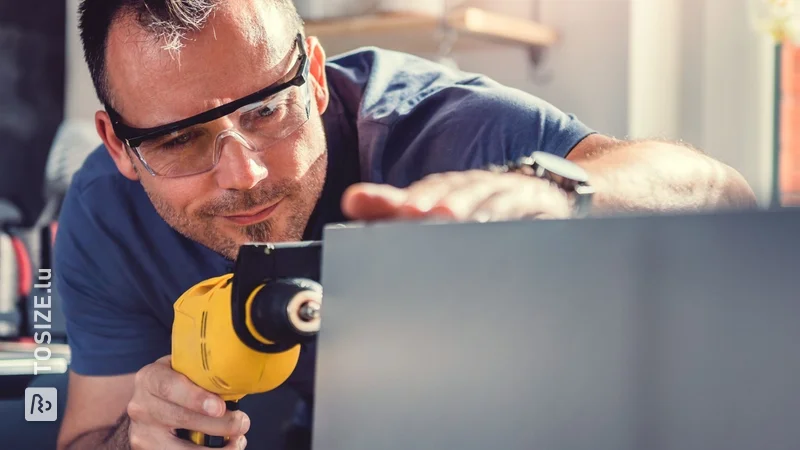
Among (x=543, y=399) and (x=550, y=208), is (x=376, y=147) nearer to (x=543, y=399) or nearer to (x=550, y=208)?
(x=550, y=208)

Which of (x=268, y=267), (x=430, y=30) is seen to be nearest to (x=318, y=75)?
(x=268, y=267)

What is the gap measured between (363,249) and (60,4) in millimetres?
3112

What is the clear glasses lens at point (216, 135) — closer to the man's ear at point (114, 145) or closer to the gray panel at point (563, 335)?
the man's ear at point (114, 145)

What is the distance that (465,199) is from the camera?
540mm

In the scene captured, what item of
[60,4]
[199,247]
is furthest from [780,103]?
[60,4]

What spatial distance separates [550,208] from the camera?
21.7 inches

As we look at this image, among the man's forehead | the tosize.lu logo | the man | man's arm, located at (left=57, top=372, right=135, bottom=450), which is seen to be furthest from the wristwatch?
the tosize.lu logo

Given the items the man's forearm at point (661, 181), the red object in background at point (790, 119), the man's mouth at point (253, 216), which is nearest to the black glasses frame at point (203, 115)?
the man's mouth at point (253, 216)

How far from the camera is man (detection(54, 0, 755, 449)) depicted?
0.87 metres

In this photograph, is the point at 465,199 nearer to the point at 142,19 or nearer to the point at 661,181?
the point at 661,181

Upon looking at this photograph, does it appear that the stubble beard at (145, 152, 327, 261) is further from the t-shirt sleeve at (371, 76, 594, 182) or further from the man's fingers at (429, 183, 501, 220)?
the man's fingers at (429, 183, 501, 220)

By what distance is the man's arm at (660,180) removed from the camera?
72 centimetres

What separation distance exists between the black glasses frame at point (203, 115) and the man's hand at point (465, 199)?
0.44 meters

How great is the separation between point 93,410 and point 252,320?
→ 0.74 m
